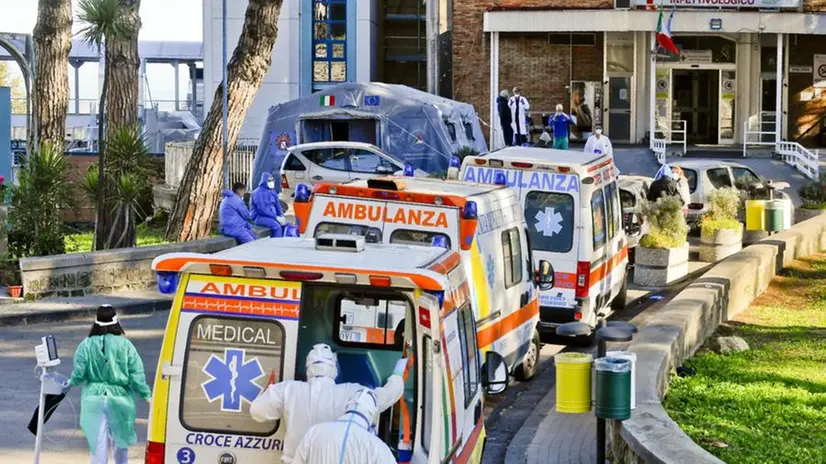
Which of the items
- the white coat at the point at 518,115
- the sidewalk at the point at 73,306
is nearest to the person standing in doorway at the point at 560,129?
the white coat at the point at 518,115

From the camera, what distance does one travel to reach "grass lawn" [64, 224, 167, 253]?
22945mm

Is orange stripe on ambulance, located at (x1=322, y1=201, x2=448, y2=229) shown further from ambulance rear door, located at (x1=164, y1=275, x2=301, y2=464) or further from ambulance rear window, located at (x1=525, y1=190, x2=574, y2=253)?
ambulance rear door, located at (x1=164, y1=275, x2=301, y2=464)

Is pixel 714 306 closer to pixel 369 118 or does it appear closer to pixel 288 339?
pixel 288 339

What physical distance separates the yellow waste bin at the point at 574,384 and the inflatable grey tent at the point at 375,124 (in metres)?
23.5

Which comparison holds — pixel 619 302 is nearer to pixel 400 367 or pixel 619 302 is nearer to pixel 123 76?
pixel 123 76

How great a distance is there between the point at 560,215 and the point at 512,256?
7.54ft

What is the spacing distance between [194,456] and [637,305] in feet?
47.0

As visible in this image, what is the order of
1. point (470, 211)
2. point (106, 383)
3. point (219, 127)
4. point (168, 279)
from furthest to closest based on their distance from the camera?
point (219, 127), point (470, 211), point (106, 383), point (168, 279)

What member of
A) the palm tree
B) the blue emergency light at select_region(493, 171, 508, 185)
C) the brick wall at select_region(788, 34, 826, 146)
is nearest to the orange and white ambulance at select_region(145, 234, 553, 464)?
the blue emergency light at select_region(493, 171, 508, 185)

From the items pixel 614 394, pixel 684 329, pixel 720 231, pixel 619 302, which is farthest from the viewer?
pixel 720 231

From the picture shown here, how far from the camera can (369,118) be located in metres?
35.8

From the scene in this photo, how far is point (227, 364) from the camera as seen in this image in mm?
7398

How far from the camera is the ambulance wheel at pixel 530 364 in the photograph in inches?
595

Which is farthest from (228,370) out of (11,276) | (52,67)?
(52,67)
